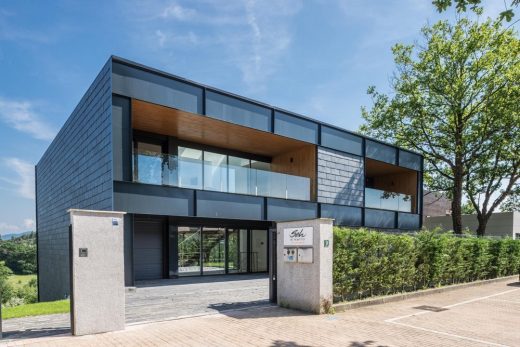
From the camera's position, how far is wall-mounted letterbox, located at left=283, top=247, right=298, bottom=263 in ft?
29.0

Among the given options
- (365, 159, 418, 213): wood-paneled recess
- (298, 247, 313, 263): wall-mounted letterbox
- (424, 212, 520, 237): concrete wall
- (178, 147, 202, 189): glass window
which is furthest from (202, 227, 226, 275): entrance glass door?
(424, 212, 520, 237): concrete wall

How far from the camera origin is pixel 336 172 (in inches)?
631

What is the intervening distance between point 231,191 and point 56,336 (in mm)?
7838

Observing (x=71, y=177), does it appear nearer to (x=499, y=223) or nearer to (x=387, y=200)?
(x=387, y=200)

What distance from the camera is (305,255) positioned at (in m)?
8.62

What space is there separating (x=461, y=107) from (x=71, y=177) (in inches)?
860

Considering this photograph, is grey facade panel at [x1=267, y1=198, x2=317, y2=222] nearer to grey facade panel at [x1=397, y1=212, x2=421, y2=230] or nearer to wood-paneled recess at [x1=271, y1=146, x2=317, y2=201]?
wood-paneled recess at [x1=271, y1=146, x2=317, y2=201]

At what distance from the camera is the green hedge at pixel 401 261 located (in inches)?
366

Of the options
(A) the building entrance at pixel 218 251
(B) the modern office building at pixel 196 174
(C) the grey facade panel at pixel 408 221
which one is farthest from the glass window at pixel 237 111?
(C) the grey facade panel at pixel 408 221

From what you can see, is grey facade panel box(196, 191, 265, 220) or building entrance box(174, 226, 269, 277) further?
building entrance box(174, 226, 269, 277)

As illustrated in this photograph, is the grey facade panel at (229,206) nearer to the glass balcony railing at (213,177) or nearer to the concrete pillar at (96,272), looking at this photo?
the glass balcony railing at (213,177)

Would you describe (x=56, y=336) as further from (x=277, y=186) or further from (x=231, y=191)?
(x=277, y=186)

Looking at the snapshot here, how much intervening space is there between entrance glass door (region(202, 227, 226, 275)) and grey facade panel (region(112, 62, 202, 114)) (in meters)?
6.03

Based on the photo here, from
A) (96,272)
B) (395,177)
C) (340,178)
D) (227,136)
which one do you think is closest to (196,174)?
(227,136)
